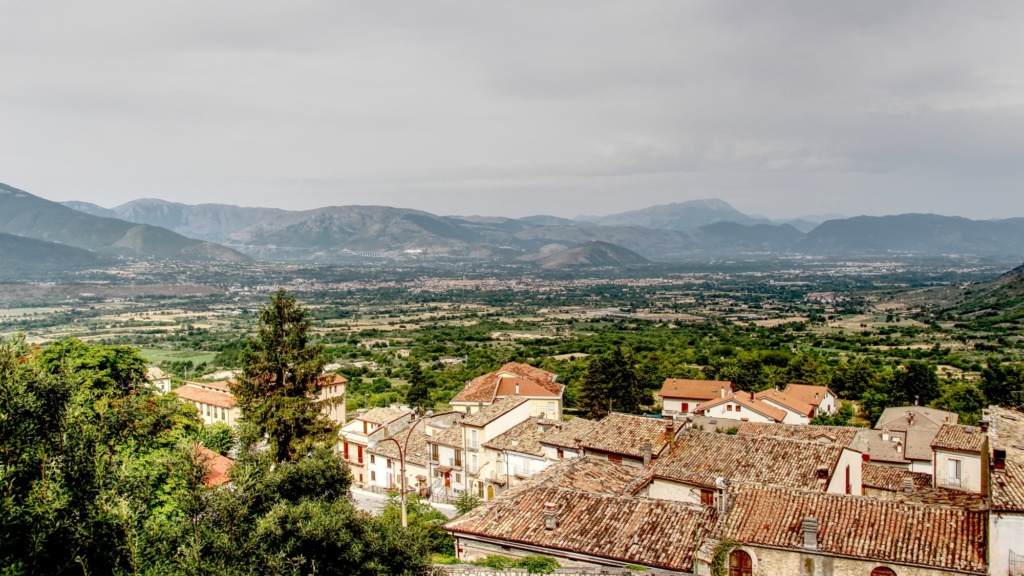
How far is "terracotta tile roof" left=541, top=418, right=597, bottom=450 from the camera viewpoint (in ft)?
97.1

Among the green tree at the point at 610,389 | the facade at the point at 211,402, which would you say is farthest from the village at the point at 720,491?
the facade at the point at 211,402

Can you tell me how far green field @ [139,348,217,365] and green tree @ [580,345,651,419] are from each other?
2625 inches

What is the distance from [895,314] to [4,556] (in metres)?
170

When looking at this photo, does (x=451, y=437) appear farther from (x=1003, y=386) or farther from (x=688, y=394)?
(x=1003, y=386)

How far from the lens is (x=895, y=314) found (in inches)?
6048

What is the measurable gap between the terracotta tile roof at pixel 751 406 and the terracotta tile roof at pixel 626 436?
82.4 ft

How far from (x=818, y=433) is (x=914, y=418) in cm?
1811

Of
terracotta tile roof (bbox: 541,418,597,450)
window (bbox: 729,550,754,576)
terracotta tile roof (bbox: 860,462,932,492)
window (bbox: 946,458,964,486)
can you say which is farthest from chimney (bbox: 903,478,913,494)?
terracotta tile roof (bbox: 541,418,597,450)

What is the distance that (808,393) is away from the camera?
185 ft

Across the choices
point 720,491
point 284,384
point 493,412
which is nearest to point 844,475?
point 720,491

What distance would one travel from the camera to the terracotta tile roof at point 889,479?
25.2 meters

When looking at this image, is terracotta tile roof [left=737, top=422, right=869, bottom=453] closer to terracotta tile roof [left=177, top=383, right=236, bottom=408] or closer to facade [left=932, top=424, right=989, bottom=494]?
facade [left=932, top=424, right=989, bottom=494]

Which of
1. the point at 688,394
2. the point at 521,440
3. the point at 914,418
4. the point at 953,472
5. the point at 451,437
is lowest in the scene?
the point at 688,394

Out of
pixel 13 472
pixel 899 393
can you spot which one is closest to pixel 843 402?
pixel 899 393
